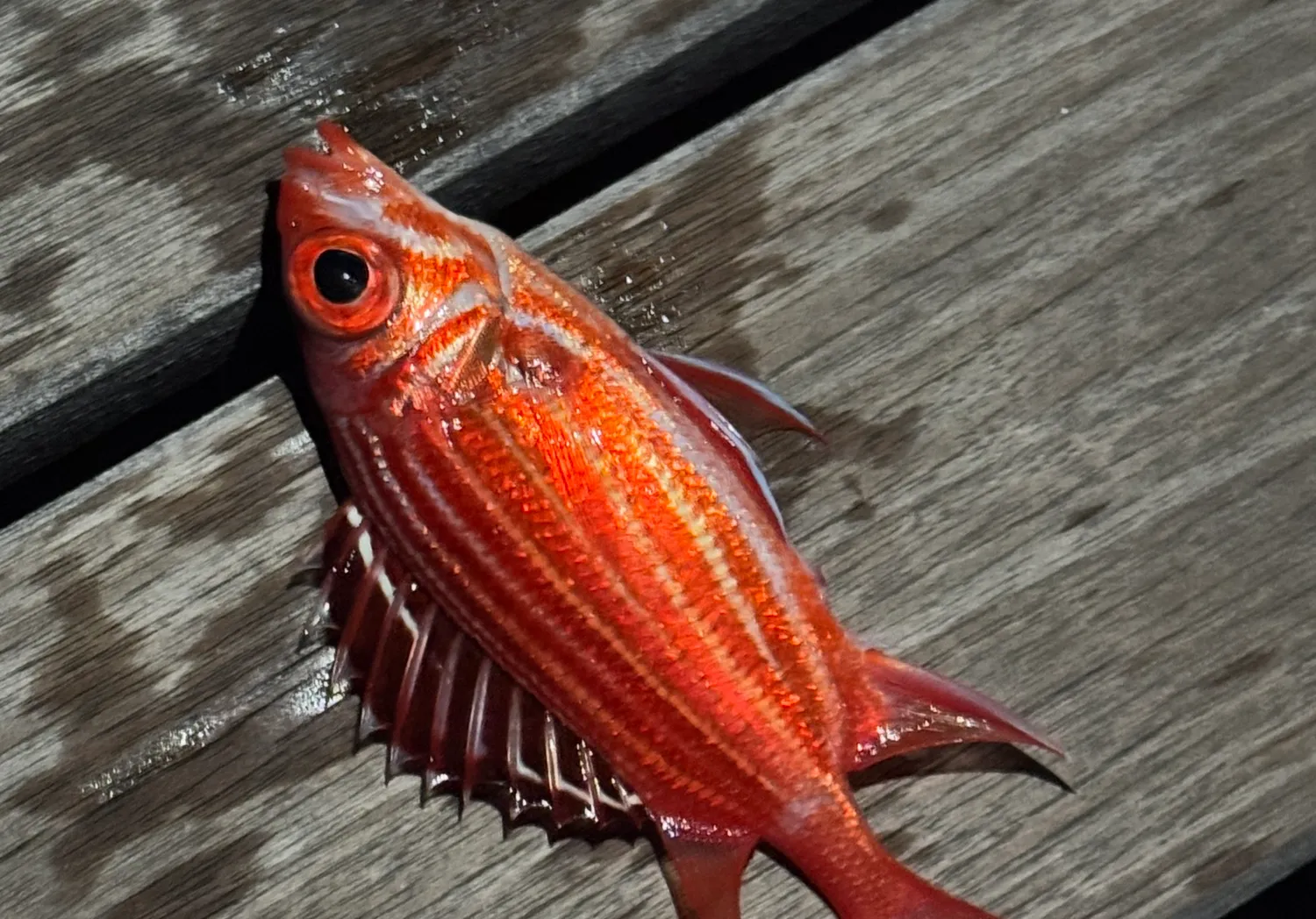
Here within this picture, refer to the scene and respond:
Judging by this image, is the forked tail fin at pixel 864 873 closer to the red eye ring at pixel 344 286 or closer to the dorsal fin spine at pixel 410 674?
the dorsal fin spine at pixel 410 674

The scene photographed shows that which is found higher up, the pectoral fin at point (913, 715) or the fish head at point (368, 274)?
the fish head at point (368, 274)

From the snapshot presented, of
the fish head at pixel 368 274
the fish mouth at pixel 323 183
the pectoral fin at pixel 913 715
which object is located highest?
the fish mouth at pixel 323 183

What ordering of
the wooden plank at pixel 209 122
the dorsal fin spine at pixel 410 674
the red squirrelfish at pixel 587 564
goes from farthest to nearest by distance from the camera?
the wooden plank at pixel 209 122 → the dorsal fin spine at pixel 410 674 → the red squirrelfish at pixel 587 564

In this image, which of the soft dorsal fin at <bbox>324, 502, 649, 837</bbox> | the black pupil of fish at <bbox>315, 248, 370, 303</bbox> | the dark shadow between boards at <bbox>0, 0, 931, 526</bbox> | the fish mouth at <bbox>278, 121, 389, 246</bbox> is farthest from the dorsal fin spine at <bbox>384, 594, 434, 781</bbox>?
the fish mouth at <bbox>278, 121, 389, 246</bbox>

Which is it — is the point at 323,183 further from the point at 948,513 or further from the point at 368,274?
the point at 948,513

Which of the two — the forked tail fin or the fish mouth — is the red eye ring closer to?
the fish mouth

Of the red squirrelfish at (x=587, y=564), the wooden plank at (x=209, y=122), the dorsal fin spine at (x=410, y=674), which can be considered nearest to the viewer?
the red squirrelfish at (x=587, y=564)

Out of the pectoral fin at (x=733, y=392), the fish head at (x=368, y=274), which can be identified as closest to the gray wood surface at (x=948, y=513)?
the pectoral fin at (x=733, y=392)

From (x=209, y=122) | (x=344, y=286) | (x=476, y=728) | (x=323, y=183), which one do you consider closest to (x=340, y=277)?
(x=344, y=286)
